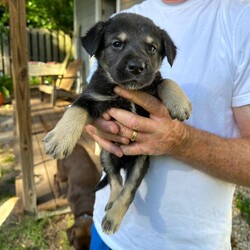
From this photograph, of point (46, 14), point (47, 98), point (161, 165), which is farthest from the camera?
point (46, 14)

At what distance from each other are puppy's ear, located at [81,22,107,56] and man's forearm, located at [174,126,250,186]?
63 centimetres

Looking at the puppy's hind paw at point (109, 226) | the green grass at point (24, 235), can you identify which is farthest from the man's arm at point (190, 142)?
the green grass at point (24, 235)

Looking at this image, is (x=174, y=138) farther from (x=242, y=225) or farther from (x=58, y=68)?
(x=58, y=68)

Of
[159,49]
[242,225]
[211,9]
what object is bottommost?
[242,225]

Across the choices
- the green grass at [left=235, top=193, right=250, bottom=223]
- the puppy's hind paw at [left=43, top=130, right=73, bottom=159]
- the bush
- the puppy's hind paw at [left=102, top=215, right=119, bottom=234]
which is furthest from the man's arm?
the bush

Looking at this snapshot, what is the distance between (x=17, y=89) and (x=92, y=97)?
2005 mm

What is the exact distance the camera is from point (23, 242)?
390 cm

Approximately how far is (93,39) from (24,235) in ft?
9.81

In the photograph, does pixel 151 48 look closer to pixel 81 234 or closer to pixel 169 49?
pixel 169 49

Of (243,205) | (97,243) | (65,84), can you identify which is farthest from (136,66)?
(65,84)

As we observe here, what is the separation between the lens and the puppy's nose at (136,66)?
5.13 ft

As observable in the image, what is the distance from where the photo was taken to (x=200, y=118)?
162cm

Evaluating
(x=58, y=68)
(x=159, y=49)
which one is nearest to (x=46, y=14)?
(x=58, y=68)

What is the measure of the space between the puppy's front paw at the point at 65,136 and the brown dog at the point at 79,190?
2.06 meters
